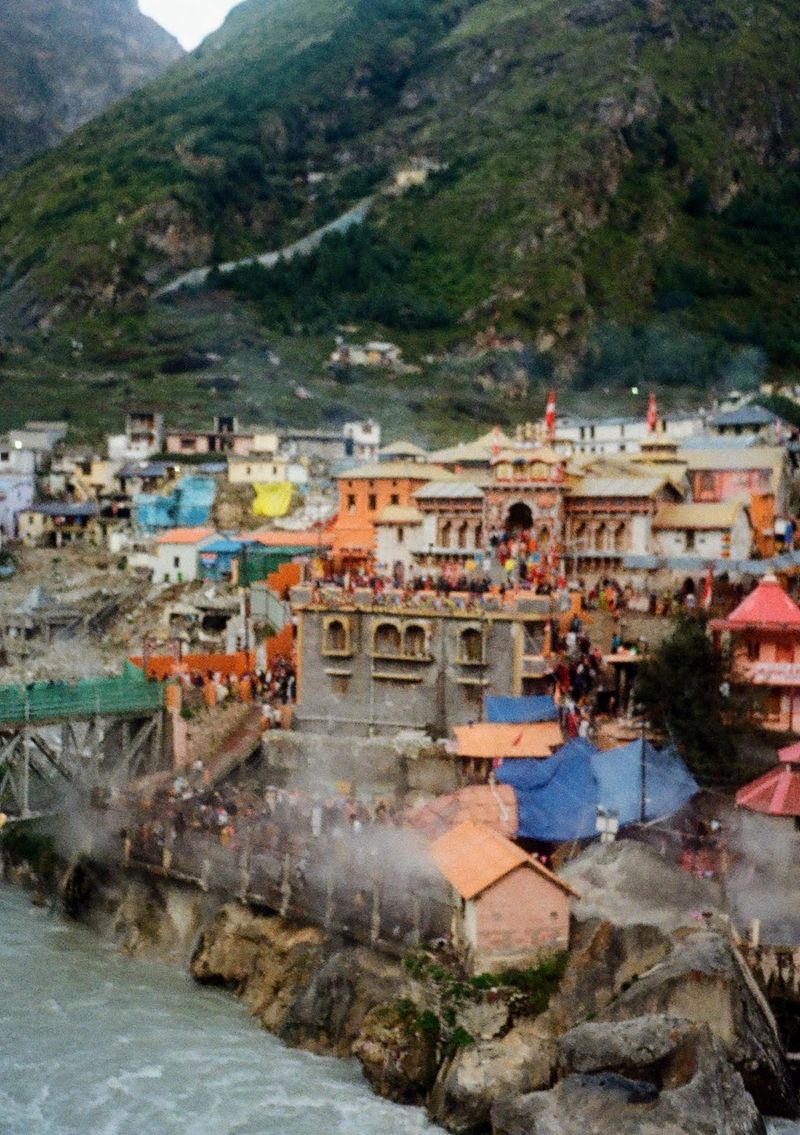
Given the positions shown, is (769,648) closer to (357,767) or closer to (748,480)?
(357,767)

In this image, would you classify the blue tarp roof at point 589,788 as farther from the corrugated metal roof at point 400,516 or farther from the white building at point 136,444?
the white building at point 136,444

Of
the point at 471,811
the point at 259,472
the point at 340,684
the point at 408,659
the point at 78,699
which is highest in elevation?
the point at 259,472

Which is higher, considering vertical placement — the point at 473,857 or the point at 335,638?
the point at 335,638

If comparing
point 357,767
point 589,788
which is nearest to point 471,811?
point 589,788

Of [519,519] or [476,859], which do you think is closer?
[476,859]

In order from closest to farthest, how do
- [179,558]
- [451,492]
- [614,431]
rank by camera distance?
[451,492], [179,558], [614,431]

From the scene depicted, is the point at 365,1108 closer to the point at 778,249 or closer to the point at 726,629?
the point at 726,629
